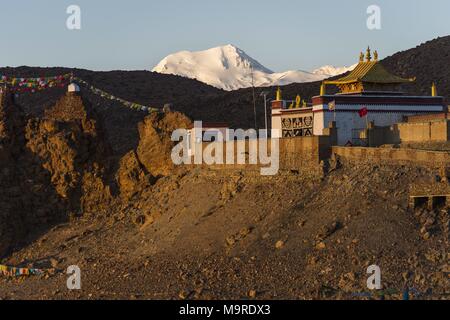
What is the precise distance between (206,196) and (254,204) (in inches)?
119

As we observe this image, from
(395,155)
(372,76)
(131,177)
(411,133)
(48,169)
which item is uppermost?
(372,76)

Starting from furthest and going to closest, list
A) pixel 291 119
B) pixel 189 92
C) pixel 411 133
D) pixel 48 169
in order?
pixel 189 92
pixel 291 119
pixel 48 169
pixel 411 133

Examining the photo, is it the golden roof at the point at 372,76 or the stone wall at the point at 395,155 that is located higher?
the golden roof at the point at 372,76

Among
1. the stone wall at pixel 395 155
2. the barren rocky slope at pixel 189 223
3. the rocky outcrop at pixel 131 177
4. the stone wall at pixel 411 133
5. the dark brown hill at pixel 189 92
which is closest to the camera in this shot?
the barren rocky slope at pixel 189 223

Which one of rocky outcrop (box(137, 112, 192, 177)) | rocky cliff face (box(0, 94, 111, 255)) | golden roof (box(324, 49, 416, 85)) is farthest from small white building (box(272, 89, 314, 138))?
rocky cliff face (box(0, 94, 111, 255))

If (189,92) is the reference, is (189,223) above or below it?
below

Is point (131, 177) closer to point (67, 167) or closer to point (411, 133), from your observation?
point (67, 167)

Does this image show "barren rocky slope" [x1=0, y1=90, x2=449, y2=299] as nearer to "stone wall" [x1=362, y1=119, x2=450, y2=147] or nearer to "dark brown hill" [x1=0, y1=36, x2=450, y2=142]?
"stone wall" [x1=362, y1=119, x2=450, y2=147]

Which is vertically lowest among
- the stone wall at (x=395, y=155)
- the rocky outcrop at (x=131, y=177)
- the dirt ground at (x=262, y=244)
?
the dirt ground at (x=262, y=244)

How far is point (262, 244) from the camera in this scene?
120 feet

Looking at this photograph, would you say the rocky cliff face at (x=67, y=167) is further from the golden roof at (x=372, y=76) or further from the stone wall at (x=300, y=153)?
the golden roof at (x=372, y=76)

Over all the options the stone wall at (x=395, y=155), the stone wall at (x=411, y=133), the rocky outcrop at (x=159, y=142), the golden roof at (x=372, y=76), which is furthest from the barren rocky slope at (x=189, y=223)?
the golden roof at (x=372, y=76)

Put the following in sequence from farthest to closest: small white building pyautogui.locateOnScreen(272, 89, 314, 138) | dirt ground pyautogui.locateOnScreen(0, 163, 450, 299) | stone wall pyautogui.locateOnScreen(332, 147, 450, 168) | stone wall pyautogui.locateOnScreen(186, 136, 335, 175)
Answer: small white building pyautogui.locateOnScreen(272, 89, 314, 138)
stone wall pyautogui.locateOnScreen(186, 136, 335, 175)
stone wall pyautogui.locateOnScreen(332, 147, 450, 168)
dirt ground pyautogui.locateOnScreen(0, 163, 450, 299)

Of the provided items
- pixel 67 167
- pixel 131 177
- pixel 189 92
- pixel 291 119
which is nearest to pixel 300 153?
pixel 131 177
